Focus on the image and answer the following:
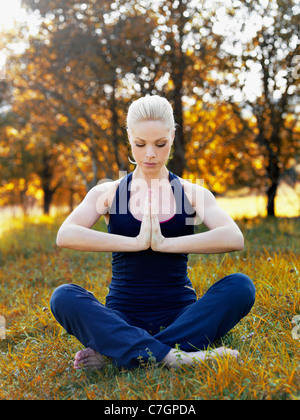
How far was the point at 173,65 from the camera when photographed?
710 centimetres

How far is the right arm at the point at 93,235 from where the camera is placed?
2.62 meters

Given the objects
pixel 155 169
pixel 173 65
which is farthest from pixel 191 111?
pixel 155 169

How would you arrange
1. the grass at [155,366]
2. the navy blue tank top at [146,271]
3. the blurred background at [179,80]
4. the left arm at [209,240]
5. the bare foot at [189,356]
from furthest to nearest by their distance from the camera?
1. the blurred background at [179,80]
2. the navy blue tank top at [146,271]
3. the left arm at [209,240]
4. the bare foot at [189,356]
5. the grass at [155,366]

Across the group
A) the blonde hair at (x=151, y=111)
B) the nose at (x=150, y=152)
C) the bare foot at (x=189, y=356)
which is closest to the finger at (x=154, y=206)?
the nose at (x=150, y=152)

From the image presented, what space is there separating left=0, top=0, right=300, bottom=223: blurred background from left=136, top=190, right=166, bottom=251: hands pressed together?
13.3 ft

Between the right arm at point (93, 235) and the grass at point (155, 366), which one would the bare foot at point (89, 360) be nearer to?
the grass at point (155, 366)

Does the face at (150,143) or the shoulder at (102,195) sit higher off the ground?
the face at (150,143)

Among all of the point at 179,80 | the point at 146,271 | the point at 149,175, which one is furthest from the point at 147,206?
the point at 179,80

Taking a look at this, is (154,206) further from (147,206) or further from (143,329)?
(143,329)

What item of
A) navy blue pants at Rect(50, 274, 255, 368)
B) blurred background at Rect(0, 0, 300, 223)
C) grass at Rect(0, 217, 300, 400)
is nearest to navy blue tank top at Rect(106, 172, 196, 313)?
navy blue pants at Rect(50, 274, 255, 368)

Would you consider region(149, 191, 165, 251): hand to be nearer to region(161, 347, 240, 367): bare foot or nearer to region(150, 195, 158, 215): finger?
region(150, 195, 158, 215): finger

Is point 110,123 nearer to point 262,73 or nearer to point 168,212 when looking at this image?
point 262,73

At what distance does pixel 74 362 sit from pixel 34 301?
5.12 feet

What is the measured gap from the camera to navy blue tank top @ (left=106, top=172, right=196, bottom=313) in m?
2.78
